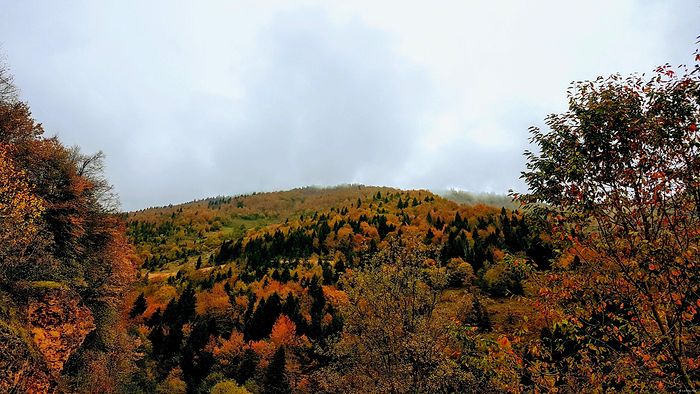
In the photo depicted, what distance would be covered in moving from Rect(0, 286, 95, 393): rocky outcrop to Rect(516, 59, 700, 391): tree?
21.1m

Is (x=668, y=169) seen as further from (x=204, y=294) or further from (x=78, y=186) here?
(x=204, y=294)

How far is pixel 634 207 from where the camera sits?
29.1ft

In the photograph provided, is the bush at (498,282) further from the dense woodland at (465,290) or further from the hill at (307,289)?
the dense woodland at (465,290)

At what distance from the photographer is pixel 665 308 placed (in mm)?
8500

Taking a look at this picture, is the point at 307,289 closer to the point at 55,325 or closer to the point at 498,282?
the point at 498,282

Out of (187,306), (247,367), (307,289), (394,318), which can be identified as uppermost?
(307,289)

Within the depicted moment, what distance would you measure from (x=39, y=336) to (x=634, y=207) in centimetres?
2878

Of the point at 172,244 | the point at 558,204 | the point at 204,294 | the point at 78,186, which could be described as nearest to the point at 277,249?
the point at 204,294

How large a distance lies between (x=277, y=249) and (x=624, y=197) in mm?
138647

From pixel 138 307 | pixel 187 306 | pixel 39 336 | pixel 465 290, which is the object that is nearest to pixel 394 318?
pixel 465 290

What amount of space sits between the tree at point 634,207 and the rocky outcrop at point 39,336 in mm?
21146

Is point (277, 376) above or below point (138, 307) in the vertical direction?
below

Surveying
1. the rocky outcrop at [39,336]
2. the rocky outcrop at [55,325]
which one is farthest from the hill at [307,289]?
the rocky outcrop at [55,325]

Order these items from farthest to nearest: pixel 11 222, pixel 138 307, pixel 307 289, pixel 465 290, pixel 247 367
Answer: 1. pixel 307 289
2. pixel 138 307
3. pixel 247 367
4. pixel 465 290
5. pixel 11 222
